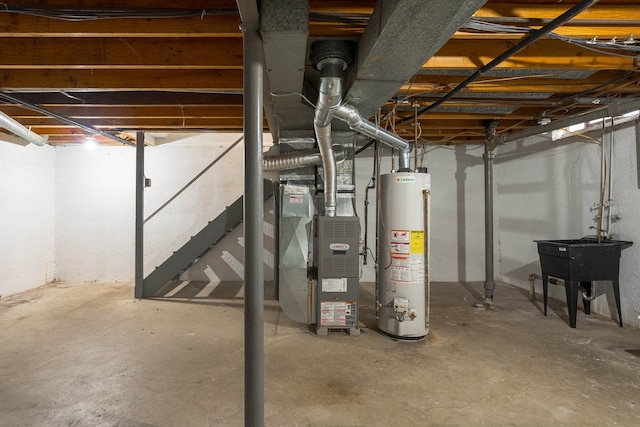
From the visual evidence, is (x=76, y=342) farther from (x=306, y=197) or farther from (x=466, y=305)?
(x=466, y=305)

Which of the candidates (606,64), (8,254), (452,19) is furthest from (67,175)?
(606,64)

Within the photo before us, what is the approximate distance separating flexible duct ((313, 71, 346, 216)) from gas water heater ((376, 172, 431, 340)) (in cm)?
51

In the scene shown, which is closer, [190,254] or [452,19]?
[452,19]

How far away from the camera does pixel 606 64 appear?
6.89 feet

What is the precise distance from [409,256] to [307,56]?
1663 mm

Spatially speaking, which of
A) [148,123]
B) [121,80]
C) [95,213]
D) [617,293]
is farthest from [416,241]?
[95,213]

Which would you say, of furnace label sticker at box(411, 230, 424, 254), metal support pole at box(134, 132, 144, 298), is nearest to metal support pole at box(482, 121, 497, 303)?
furnace label sticker at box(411, 230, 424, 254)

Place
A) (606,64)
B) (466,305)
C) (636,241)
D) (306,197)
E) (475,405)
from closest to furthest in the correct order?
(475,405), (606,64), (636,241), (306,197), (466,305)

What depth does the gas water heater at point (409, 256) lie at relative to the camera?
8.32 ft

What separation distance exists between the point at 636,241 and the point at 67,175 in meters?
6.78

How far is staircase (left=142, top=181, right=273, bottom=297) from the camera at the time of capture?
3.84m

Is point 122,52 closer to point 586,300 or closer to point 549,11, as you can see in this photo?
point 549,11

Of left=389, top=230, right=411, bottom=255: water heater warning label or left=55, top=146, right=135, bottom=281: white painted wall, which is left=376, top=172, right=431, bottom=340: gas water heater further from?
left=55, top=146, right=135, bottom=281: white painted wall

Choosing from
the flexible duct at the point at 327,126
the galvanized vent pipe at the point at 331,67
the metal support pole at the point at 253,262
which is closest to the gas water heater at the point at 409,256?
the flexible duct at the point at 327,126
